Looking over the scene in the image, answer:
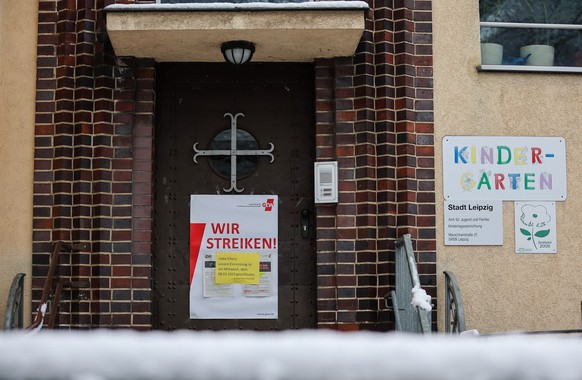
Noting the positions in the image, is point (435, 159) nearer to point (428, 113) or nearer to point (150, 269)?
point (428, 113)

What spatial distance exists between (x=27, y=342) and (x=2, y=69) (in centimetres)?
739

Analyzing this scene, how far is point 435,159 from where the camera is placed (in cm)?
782

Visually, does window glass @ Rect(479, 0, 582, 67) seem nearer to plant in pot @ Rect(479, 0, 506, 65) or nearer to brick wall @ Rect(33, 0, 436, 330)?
plant in pot @ Rect(479, 0, 506, 65)

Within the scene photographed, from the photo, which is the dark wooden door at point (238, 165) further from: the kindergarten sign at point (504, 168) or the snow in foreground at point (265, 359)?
the snow in foreground at point (265, 359)

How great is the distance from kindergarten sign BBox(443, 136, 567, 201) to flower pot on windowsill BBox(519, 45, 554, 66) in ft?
2.15

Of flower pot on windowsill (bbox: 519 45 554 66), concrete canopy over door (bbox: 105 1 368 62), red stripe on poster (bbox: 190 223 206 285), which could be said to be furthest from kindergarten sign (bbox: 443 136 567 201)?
red stripe on poster (bbox: 190 223 206 285)

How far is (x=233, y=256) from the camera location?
806cm

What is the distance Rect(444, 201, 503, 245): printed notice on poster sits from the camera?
775cm

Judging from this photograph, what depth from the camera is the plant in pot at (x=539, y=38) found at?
8125 mm

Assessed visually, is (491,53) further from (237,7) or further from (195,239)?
(195,239)

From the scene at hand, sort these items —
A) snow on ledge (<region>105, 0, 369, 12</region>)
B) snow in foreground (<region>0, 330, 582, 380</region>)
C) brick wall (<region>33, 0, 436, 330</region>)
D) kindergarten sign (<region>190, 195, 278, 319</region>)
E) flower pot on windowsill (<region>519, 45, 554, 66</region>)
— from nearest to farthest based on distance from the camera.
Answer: snow in foreground (<region>0, 330, 582, 380</region>) < snow on ledge (<region>105, 0, 369, 12</region>) < brick wall (<region>33, 0, 436, 330</region>) < kindergarten sign (<region>190, 195, 278, 319</region>) < flower pot on windowsill (<region>519, 45, 554, 66</region>)

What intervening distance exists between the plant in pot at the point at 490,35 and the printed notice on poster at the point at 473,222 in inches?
47.5

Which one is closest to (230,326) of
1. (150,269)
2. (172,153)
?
(150,269)

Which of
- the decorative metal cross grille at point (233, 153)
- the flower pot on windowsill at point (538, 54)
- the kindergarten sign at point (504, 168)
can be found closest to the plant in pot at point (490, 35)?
the flower pot on windowsill at point (538, 54)
